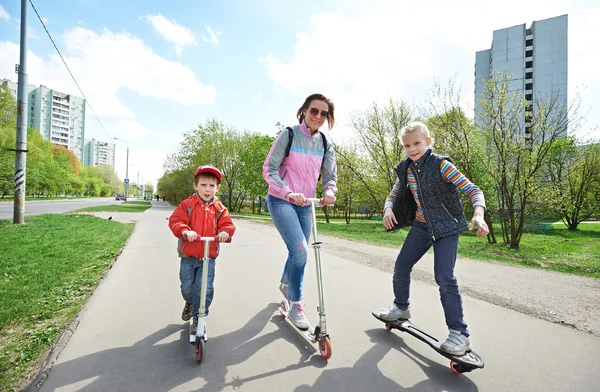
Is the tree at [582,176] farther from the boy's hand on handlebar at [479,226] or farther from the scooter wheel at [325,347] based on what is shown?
the scooter wheel at [325,347]

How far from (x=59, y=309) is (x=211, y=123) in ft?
127

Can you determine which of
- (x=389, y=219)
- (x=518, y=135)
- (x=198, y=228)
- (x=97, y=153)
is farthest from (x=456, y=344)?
(x=97, y=153)

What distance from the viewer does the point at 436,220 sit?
2625 millimetres

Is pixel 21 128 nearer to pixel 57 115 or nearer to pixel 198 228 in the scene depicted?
pixel 198 228

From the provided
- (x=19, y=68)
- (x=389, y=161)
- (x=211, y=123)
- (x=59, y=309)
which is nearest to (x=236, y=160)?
(x=211, y=123)

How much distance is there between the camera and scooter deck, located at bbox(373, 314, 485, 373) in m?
2.21

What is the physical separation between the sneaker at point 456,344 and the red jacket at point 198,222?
6.39 ft

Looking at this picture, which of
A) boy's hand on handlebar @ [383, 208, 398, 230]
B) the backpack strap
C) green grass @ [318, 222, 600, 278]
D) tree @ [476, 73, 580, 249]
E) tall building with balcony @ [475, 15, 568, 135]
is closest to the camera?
boy's hand on handlebar @ [383, 208, 398, 230]

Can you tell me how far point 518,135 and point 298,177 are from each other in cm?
1280

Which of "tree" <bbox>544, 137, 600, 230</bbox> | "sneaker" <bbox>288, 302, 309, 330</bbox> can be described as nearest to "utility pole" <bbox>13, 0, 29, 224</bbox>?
"sneaker" <bbox>288, 302, 309, 330</bbox>

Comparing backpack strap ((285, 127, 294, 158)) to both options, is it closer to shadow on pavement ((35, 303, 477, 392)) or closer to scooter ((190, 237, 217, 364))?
scooter ((190, 237, 217, 364))

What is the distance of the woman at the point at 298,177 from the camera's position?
Result: 2930mm

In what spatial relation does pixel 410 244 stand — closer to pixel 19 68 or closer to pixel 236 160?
pixel 19 68

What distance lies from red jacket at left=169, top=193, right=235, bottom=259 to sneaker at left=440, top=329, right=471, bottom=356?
1949 mm
